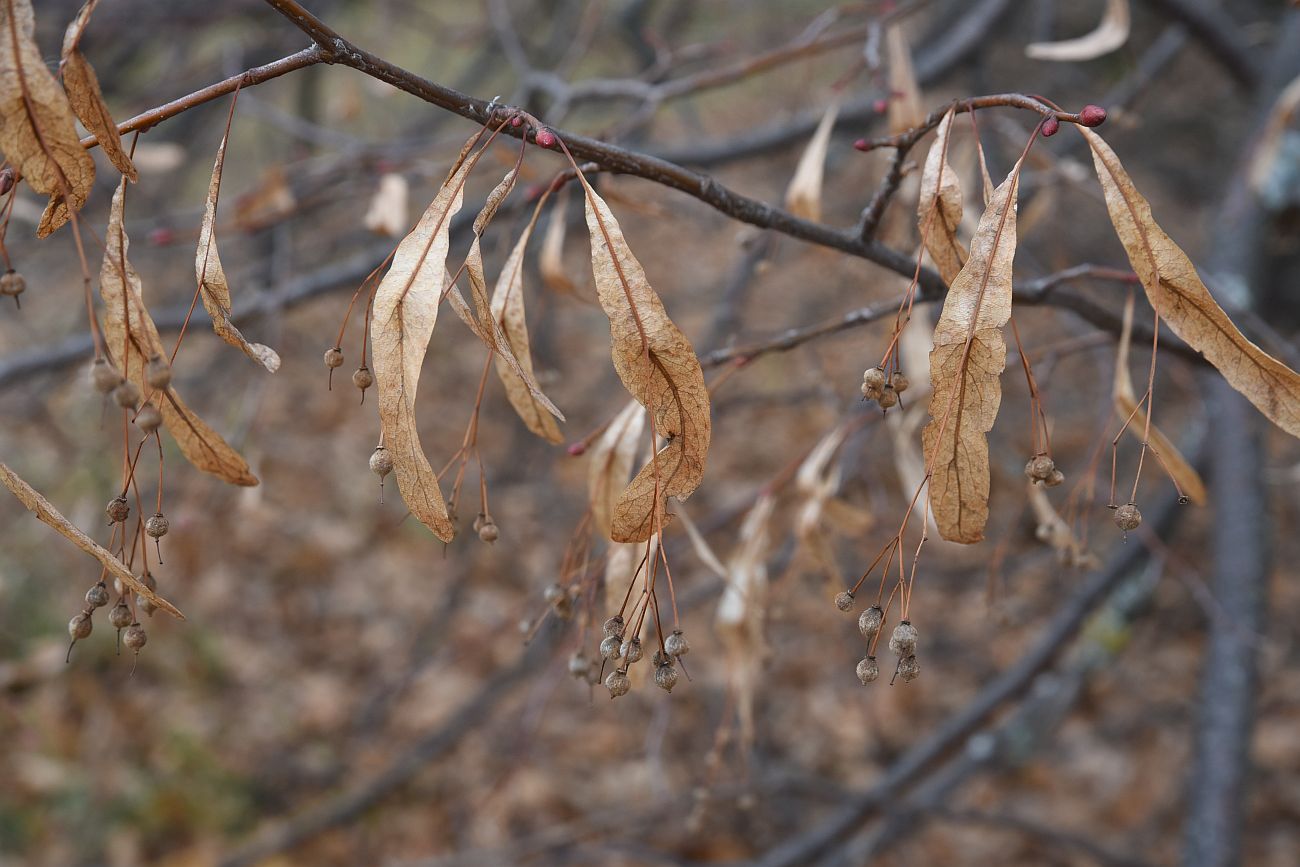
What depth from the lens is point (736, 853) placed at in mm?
2086

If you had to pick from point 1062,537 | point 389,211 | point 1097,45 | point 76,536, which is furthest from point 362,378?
point 1097,45

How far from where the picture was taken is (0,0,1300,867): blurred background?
1.66 m

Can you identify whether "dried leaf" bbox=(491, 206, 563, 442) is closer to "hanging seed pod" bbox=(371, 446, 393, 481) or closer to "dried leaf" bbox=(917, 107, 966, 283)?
Result: "hanging seed pod" bbox=(371, 446, 393, 481)

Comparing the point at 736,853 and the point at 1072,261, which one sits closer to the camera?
the point at 736,853

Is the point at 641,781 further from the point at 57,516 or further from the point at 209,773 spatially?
the point at 57,516

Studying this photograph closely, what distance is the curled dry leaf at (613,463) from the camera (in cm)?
86

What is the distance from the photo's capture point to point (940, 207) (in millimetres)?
654

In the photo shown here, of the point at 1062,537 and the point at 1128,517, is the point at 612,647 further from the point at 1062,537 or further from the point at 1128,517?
the point at 1062,537

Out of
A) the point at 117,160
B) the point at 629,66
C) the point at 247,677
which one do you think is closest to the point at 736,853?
the point at 247,677

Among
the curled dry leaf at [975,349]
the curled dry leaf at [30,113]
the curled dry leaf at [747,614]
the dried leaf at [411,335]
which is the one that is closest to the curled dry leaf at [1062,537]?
the curled dry leaf at [747,614]

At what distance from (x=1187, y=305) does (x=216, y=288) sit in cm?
60

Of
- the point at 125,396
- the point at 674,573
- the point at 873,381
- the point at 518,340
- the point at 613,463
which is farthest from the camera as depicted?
the point at 674,573

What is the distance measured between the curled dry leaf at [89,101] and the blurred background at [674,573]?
839mm

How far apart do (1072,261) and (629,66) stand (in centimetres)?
151
